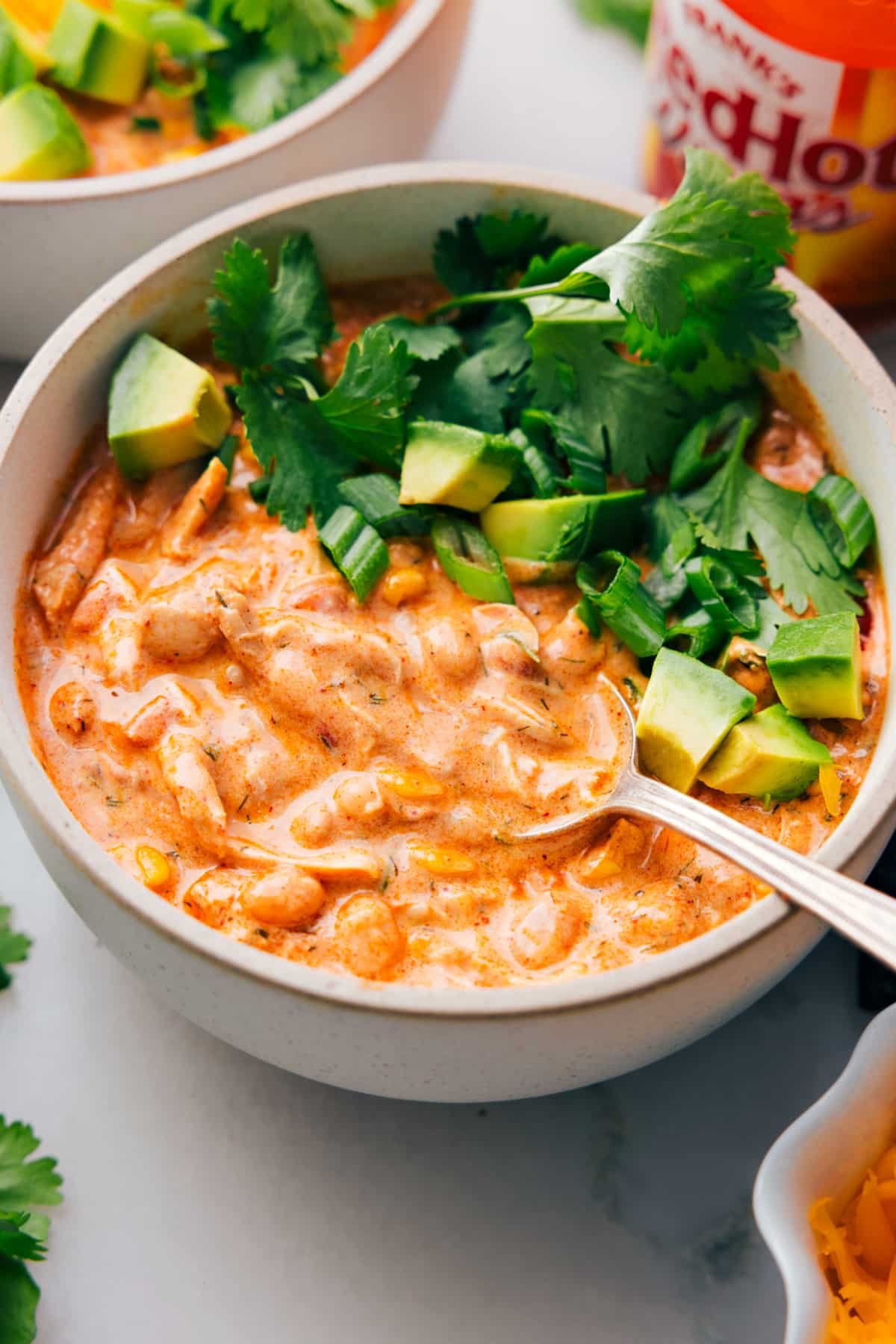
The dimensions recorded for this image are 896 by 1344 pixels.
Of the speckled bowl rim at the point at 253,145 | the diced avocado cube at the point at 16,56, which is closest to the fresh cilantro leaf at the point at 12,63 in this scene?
the diced avocado cube at the point at 16,56

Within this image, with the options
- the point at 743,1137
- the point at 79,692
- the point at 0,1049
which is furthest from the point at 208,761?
the point at 743,1137

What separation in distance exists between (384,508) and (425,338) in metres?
0.31

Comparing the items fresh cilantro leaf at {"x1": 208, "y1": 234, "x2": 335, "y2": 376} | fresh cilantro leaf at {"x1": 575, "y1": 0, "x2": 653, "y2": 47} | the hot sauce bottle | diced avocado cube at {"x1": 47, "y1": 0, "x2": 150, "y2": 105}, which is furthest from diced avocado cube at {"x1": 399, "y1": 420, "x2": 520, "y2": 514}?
fresh cilantro leaf at {"x1": 575, "y1": 0, "x2": 653, "y2": 47}

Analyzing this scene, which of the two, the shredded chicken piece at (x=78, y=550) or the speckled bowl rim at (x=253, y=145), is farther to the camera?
the speckled bowl rim at (x=253, y=145)

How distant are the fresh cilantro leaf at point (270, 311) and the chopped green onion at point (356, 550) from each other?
0.31 metres

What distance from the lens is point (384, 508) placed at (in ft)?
7.80

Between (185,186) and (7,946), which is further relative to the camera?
(185,186)

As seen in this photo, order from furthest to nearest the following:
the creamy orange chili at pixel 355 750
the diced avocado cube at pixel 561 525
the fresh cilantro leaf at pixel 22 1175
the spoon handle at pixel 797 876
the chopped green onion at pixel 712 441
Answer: the chopped green onion at pixel 712 441, the diced avocado cube at pixel 561 525, the fresh cilantro leaf at pixel 22 1175, the creamy orange chili at pixel 355 750, the spoon handle at pixel 797 876

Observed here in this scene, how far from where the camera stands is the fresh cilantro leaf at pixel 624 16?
3461mm

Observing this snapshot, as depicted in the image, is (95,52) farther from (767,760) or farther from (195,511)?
(767,760)

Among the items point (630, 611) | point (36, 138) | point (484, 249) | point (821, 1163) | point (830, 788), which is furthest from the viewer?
point (36, 138)

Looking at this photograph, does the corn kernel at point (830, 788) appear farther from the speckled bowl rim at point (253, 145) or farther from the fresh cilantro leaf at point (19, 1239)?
the speckled bowl rim at point (253, 145)

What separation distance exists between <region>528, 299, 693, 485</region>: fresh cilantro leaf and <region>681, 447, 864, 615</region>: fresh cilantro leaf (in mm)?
115

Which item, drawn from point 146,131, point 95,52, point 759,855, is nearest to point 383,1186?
point 759,855
